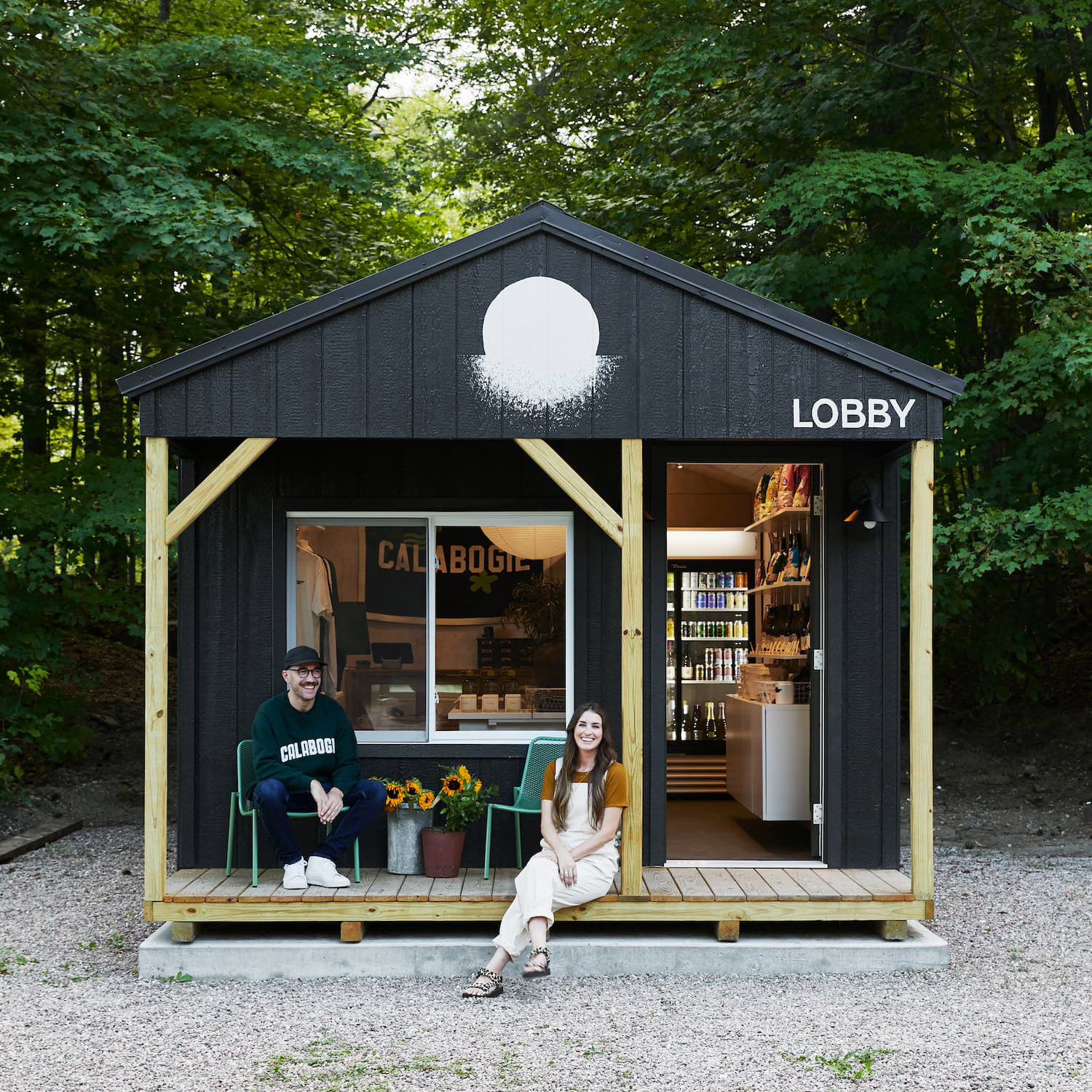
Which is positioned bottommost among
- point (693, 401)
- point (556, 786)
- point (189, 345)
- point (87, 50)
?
point (556, 786)

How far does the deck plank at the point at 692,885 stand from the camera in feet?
17.9

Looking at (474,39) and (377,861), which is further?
(474,39)

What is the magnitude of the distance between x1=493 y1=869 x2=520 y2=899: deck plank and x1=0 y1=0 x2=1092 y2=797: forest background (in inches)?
150

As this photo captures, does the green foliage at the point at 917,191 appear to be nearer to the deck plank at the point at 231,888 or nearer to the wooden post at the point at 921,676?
the wooden post at the point at 921,676

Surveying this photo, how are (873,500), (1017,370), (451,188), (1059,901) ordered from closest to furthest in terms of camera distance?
(873,500) < (1059,901) < (1017,370) < (451,188)

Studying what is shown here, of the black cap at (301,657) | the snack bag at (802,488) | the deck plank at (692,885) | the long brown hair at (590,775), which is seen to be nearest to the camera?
the long brown hair at (590,775)

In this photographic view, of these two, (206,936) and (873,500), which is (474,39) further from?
(206,936)

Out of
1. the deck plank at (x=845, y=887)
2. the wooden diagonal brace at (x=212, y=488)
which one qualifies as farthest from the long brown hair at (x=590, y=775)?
the wooden diagonal brace at (x=212, y=488)

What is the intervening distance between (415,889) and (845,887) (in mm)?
1971

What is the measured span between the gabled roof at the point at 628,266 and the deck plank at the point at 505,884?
2666 millimetres

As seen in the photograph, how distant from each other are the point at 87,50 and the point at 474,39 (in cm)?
543

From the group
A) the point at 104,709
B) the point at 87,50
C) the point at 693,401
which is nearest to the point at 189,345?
the point at 87,50

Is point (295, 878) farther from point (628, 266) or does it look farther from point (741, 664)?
point (741, 664)

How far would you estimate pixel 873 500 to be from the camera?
607cm
